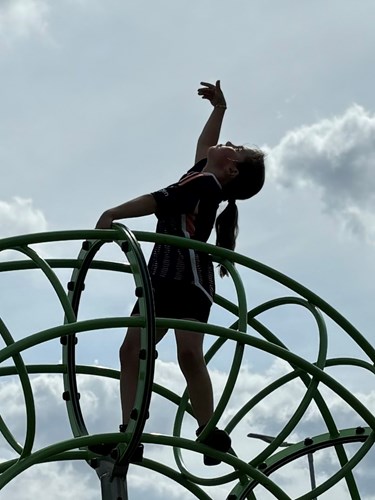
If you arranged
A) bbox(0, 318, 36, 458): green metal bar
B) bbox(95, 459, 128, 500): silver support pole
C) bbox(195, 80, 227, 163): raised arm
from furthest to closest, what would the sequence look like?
bbox(195, 80, 227, 163): raised arm, bbox(0, 318, 36, 458): green metal bar, bbox(95, 459, 128, 500): silver support pole

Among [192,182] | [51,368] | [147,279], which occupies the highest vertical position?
[192,182]

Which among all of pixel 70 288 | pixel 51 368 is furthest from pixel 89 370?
pixel 70 288

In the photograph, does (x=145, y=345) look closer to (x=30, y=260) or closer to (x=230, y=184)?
(x=30, y=260)

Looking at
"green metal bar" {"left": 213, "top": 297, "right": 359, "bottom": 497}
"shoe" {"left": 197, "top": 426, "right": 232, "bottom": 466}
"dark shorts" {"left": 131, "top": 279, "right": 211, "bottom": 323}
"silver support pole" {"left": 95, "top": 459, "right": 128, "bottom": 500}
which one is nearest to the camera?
"silver support pole" {"left": 95, "top": 459, "right": 128, "bottom": 500}

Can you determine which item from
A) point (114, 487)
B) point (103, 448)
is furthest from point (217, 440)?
point (114, 487)

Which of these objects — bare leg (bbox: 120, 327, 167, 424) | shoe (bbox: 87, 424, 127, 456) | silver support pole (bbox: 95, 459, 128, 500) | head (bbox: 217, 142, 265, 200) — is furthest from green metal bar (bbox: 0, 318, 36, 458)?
head (bbox: 217, 142, 265, 200)

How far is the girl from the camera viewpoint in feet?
21.4

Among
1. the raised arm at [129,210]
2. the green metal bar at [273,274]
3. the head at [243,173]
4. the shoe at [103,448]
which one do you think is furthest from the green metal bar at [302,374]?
the raised arm at [129,210]

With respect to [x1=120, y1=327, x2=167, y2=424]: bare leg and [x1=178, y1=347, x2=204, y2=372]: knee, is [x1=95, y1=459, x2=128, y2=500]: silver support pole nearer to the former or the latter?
[x1=120, y1=327, x2=167, y2=424]: bare leg

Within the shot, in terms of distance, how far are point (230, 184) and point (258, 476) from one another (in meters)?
1.96

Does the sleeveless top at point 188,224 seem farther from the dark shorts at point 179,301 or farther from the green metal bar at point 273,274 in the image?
the green metal bar at point 273,274

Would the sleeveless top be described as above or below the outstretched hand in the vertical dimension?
below

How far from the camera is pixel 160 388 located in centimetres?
783

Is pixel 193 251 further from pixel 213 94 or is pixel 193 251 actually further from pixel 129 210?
pixel 213 94
